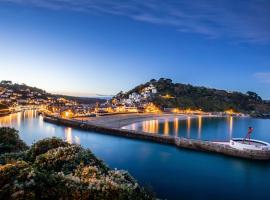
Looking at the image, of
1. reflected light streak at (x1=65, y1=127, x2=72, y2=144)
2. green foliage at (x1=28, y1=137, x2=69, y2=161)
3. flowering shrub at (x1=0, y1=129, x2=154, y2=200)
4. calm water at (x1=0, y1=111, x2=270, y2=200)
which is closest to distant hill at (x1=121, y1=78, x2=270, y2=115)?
reflected light streak at (x1=65, y1=127, x2=72, y2=144)

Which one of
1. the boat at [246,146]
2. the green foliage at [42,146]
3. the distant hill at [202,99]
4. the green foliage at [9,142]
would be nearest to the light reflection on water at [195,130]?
the boat at [246,146]

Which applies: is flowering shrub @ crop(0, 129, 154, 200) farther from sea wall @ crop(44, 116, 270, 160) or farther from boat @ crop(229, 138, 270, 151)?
boat @ crop(229, 138, 270, 151)

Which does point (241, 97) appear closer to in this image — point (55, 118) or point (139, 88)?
point (139, 88)

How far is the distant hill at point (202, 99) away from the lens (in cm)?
11469

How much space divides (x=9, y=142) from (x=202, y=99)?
4276 inches

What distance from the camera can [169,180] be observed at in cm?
2306

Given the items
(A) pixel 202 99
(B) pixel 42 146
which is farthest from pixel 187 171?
(A) pixel 202 99

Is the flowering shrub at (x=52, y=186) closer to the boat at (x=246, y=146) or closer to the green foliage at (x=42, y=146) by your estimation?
the green foliage at (x=42, y=146)

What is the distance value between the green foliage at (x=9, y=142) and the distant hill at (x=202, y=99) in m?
95.9

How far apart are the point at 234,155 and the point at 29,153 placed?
24.2 meters

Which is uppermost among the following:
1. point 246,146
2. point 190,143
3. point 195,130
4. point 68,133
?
point 246,146

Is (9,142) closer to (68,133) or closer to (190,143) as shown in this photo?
(190,143)

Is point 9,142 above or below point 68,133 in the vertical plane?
above

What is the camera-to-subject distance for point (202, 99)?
395ft
